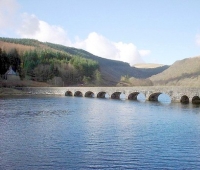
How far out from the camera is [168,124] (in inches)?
1166

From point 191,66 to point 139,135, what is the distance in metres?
111

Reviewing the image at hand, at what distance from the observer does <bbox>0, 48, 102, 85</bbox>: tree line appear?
375 feet

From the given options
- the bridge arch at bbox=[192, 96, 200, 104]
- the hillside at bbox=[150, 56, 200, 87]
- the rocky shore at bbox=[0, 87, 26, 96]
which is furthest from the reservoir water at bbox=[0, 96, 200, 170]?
the hillside at bbox=[150, 56, 200, 87]

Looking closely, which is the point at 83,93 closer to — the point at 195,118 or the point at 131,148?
the point at 195,118

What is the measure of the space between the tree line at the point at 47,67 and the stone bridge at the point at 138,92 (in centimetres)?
2365

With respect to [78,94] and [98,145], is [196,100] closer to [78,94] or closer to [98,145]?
[98,145]

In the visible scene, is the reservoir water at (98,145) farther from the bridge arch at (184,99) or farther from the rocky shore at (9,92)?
the rocky shore at (9,92)

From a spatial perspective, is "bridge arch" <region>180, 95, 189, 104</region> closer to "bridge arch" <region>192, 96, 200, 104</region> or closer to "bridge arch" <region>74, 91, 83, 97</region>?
"bridge arch" <region>192, 96, 200, 104</region>

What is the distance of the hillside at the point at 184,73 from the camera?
4458 inches

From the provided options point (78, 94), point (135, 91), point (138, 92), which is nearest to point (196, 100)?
point (138, 92)

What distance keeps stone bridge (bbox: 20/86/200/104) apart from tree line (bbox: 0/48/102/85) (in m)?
23.6

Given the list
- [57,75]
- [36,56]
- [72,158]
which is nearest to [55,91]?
[57,75]

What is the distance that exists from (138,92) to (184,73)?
65401 mm

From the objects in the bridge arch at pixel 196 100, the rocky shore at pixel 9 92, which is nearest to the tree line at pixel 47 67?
the rocky shore at pixel 9 92
